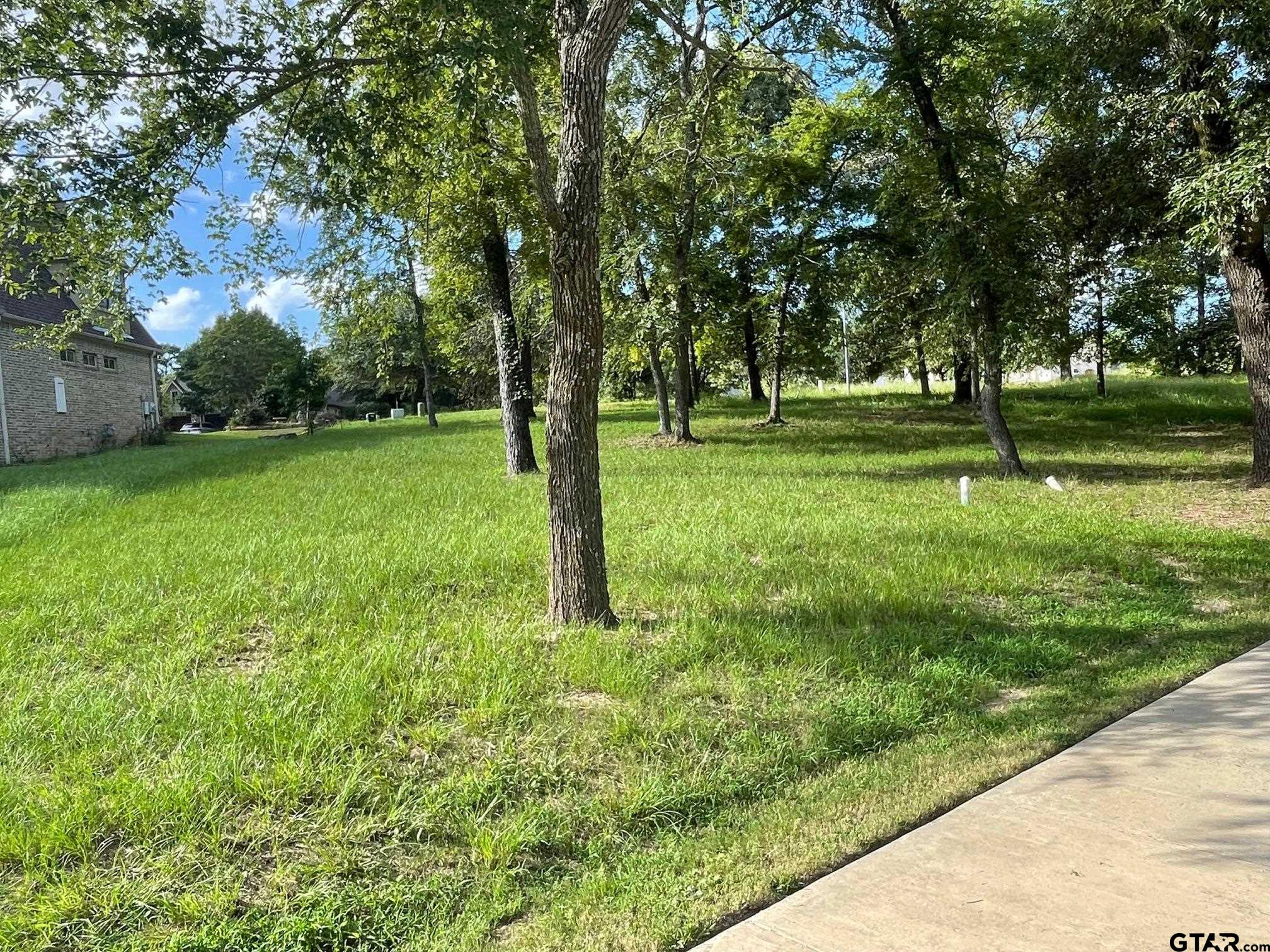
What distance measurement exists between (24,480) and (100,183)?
12.5 meters

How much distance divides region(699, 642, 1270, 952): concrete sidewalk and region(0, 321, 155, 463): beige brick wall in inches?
894

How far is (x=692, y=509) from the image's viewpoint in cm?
899

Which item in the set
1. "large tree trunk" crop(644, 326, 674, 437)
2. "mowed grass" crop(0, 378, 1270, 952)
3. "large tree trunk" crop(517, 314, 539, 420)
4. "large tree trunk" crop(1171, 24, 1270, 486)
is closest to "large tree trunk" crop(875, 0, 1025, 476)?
"large tree trunk" crop(1171, 24, 1270, 486)

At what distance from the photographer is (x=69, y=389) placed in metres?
25.0

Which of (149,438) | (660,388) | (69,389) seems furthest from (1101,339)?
(149,438)

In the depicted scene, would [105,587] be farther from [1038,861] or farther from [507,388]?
[507,388]

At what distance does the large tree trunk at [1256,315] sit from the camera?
390 inches

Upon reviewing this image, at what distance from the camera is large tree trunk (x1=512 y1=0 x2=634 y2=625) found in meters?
4.81

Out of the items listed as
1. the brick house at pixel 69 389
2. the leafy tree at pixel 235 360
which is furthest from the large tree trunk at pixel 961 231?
the leafy tree at pixel 235 360

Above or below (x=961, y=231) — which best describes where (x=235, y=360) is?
above

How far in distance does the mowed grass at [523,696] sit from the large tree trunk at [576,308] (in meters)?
0.42

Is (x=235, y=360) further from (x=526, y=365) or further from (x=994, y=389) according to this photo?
(x=994, y=389)

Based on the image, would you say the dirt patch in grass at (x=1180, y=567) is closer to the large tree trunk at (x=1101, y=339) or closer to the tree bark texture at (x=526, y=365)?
the tree bark texture at (x=526, y=365)

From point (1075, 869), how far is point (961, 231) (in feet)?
35.2
